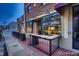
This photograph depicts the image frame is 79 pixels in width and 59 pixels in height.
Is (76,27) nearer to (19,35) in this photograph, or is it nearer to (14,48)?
(19,35)

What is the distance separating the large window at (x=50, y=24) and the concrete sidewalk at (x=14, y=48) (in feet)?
1.56

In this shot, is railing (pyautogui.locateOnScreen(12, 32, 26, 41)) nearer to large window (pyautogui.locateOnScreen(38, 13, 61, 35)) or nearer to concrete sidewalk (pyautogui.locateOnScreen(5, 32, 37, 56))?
concrete sidewalk (pyautogui.locateOnScreen(5, 32, 37, 56))

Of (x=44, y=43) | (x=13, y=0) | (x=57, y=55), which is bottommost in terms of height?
(x=57, y=55)

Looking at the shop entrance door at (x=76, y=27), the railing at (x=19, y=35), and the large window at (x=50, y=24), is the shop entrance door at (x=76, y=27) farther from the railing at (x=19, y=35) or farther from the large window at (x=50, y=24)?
the railing at (x=19, y=35)

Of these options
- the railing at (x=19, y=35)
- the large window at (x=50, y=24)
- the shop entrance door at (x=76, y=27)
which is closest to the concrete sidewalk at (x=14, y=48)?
the railing at (x=19, y=35)

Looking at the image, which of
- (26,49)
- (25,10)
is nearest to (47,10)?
(25,10)

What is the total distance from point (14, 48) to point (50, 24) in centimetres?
79

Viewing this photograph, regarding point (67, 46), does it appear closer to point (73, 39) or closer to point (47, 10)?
point (73, 39)

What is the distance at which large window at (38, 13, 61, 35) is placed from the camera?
323 cm

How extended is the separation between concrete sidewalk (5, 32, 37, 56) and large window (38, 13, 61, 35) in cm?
47

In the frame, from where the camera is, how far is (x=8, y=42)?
3.21 meters

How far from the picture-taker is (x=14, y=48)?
10.5 feet

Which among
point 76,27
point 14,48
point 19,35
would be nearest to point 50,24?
point 76,27

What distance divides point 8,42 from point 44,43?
0.65 metres
